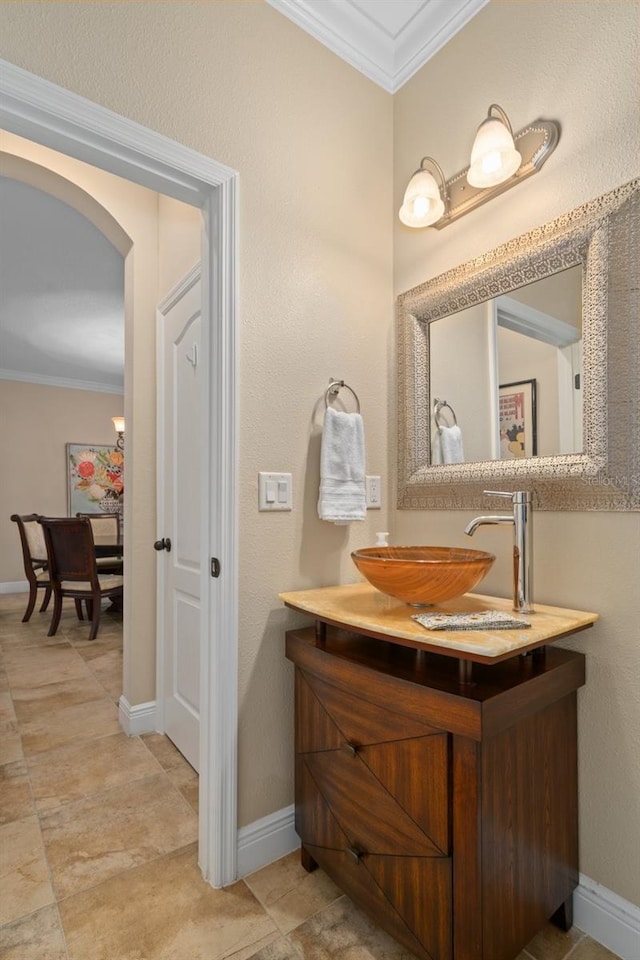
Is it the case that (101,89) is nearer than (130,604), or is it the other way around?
(101,89)

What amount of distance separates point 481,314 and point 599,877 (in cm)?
159

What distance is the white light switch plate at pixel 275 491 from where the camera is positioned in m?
1.50

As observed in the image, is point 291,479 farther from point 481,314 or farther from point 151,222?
point 151,222

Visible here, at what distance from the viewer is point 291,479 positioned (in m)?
1.58

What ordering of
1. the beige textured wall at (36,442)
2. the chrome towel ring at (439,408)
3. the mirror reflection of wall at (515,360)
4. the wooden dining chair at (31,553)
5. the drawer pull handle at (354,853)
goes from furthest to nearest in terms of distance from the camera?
the beige textured wall at (36,442), the wooden dining chair at (31,553), the chrome towel ring at (439,408), the mirror reflection of wall at (515,360), the drawer pull handle at (354,853)

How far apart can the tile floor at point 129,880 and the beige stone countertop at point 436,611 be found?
783mm

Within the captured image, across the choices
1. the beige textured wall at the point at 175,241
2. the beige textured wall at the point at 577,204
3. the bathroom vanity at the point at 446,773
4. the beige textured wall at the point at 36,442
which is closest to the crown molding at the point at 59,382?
the beige textured wall at the point at 36,442

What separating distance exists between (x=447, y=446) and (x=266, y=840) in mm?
1370

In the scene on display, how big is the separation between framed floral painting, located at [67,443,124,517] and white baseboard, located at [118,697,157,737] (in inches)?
163

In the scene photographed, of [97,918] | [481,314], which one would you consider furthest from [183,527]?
[481,314]

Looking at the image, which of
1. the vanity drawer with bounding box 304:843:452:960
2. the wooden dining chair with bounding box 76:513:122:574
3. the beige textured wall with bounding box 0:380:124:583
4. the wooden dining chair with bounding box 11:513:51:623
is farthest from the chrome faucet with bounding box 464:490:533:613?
the beige textured wall with bounding box 0:380:124:583

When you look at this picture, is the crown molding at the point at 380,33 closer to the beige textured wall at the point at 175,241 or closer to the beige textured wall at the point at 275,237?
the beige textured wall at the point at 275,237

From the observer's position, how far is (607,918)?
1.19 meters

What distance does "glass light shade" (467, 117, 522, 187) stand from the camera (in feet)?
4.51
